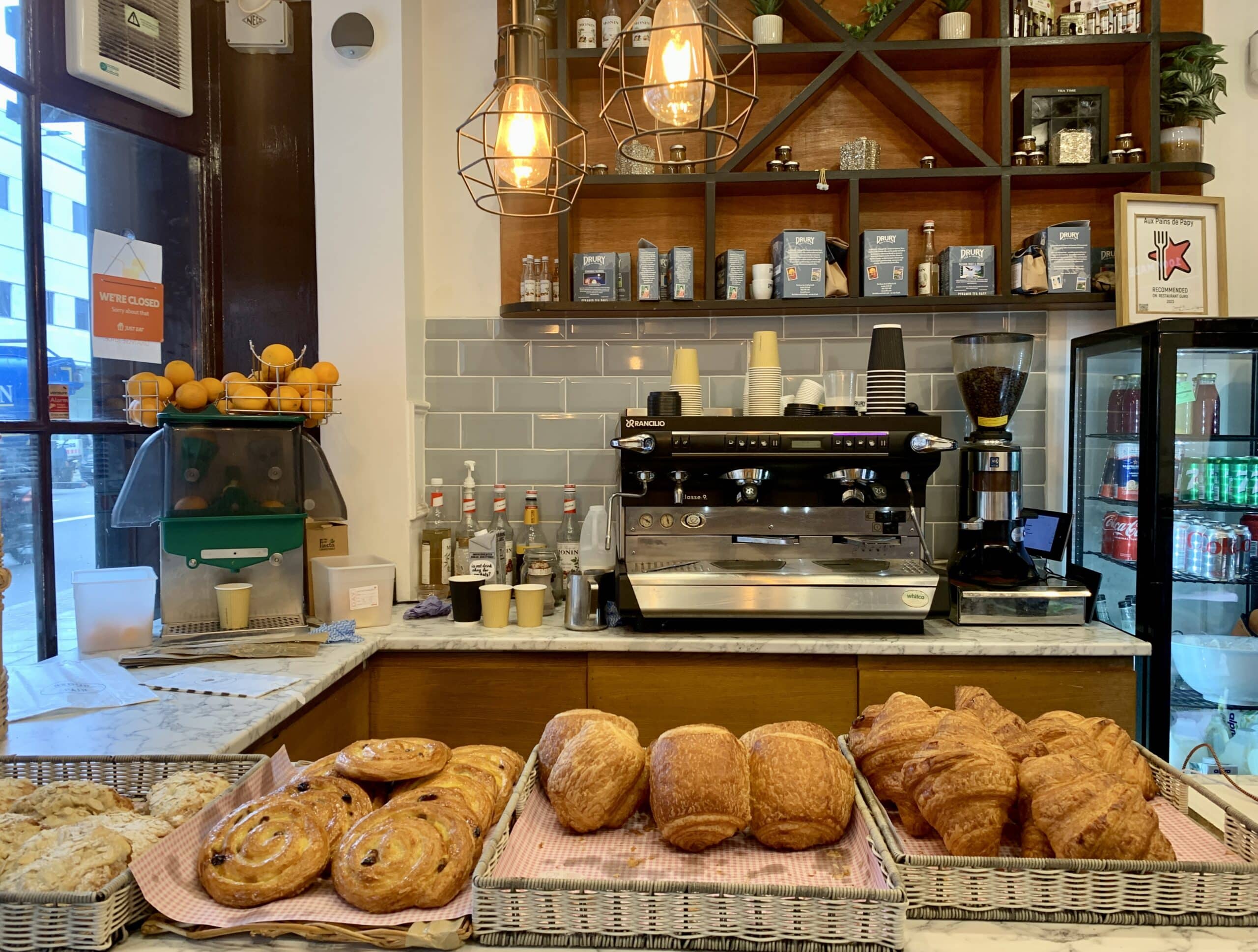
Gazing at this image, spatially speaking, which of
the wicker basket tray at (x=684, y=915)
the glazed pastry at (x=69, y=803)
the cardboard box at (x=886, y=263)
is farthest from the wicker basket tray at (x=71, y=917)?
the cardboard box at (x=886, y=263)

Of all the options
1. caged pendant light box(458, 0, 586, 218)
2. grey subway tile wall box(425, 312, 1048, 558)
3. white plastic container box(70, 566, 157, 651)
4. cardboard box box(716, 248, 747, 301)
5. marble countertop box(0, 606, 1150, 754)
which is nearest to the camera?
caged pendant light box(458, 0, 586, 218)

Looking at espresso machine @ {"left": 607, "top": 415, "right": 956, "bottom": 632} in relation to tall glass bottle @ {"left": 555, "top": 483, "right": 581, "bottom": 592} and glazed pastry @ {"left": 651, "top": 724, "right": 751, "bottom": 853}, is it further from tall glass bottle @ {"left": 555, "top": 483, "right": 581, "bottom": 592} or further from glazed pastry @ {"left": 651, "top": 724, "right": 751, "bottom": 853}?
glazed pastry @ {"left": 651, "top": 724, "right": 751, "bottom": 853}

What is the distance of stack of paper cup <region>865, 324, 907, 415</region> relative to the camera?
261 centimetres

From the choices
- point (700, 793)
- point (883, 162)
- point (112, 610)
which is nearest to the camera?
point (700, 793)

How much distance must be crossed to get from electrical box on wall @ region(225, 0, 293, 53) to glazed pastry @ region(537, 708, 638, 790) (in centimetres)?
258

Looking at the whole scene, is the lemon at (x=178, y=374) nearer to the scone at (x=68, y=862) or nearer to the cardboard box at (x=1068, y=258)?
the scone at (x=68, y=862)

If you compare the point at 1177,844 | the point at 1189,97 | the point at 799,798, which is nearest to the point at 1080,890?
the point at 1177,844

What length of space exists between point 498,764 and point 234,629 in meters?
1.42

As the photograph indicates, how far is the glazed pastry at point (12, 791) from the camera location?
3.50ft

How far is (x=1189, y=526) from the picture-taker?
2.63m

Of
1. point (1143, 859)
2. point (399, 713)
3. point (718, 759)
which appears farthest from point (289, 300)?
point (1143, 859)

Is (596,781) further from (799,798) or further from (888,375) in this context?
(888,375)

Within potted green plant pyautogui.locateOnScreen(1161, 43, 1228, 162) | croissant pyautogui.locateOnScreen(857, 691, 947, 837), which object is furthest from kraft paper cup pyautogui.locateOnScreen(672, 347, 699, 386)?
croissant pyautogui.locateOnScreen(857, 691, 947, 837)

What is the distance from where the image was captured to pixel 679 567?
2.47 meters
